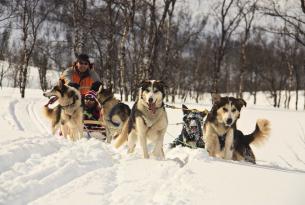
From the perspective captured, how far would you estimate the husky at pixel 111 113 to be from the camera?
25.1ft

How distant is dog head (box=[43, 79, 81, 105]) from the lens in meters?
6.86

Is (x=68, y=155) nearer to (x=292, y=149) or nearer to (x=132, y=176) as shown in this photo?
(x=132, y=176)

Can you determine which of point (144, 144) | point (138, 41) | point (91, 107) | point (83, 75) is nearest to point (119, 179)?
point (144, 144)

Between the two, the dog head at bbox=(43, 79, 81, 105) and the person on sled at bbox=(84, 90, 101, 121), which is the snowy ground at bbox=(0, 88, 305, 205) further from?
the person on sled at bbox=(84, 90, 101, 121)

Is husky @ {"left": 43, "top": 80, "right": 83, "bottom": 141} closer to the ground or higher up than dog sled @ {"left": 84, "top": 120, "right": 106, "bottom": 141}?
higher up

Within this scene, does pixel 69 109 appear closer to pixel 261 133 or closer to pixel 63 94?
pixel 63 94

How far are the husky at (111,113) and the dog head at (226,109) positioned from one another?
2.45 m

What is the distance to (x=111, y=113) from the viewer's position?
303 inches

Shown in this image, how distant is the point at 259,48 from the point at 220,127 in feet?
106

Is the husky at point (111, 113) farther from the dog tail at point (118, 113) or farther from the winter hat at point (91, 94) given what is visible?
the winter hat at point (91, 94)

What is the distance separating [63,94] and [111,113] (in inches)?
45.8

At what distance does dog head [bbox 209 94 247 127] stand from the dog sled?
8.75ft

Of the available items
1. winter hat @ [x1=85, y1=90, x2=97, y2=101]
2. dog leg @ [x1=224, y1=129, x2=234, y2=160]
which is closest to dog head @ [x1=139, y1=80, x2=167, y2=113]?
dog leg @ [x1=224, y1=129, x2=234, y2=160]

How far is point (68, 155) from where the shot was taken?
4.39 meters
